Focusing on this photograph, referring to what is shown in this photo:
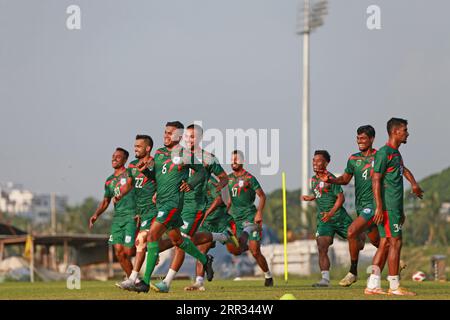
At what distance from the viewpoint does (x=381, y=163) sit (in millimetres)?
13258

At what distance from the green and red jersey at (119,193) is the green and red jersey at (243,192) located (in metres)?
2.04

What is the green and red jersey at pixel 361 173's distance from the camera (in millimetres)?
15484

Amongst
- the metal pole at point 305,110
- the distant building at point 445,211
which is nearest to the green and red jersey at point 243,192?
the metal pole at point 305,110

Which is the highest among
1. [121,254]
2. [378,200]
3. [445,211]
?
[378,200]

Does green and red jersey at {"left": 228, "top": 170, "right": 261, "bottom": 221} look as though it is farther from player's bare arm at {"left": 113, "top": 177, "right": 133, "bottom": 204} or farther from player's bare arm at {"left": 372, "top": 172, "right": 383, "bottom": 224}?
player's bare arm at {"left": 372, "top": 172, "right": 383, "bottom": 224}

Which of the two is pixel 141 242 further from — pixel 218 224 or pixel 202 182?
pixel 218 224

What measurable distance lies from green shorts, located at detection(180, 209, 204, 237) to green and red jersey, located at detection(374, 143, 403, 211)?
3.80 m

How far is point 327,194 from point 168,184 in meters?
4.72

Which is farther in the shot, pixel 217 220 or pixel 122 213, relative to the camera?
pixel 217 220

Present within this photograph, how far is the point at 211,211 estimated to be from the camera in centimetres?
1762

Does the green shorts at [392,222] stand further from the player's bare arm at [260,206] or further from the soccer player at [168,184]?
the player's bare arm at [260,206]

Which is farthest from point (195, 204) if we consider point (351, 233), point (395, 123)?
point (395, 123)

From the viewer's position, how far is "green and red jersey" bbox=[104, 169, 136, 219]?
17031mm
